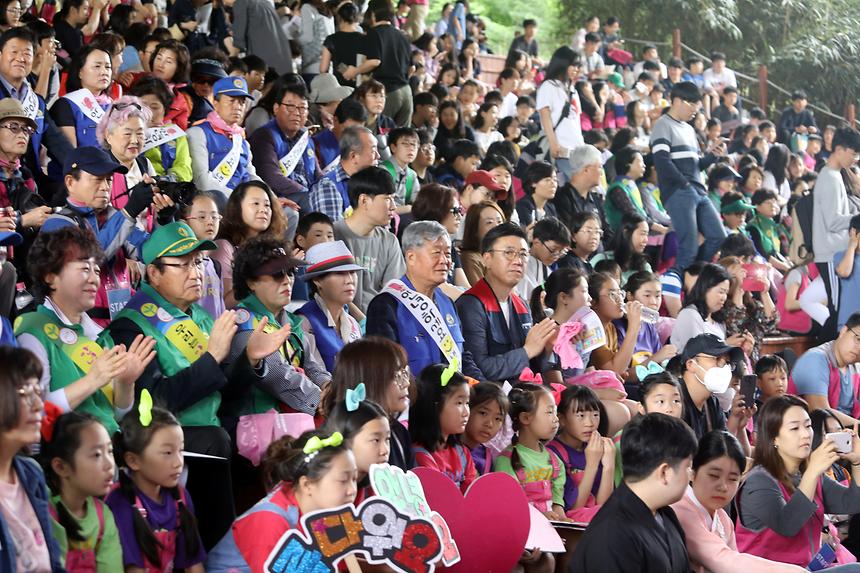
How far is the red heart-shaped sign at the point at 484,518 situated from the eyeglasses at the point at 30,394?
1374 millimetres

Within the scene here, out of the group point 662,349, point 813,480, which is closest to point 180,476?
point 813,480

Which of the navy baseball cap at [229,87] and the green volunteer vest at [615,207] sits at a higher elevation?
the navy baseball cap at [229,87]

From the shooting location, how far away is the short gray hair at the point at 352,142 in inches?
289

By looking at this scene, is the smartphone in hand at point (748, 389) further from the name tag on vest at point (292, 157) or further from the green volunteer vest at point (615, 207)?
the green volunteer vest at point (615, 207)

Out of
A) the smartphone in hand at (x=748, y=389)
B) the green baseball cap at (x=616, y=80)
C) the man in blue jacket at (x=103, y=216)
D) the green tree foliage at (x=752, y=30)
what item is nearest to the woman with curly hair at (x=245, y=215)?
the man in blue jacket at (x=103, y=216)

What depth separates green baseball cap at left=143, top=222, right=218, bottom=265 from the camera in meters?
4.41

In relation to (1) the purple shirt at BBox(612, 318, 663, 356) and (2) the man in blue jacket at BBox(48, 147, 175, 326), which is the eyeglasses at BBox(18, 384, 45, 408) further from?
(1) the purple shirt at BBox(612, 318, 663, 356)

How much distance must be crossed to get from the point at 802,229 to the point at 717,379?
477cm

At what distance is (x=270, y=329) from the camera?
4.64 m

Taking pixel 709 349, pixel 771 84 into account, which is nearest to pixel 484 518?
pixel 709 349

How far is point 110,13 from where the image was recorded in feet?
31.9

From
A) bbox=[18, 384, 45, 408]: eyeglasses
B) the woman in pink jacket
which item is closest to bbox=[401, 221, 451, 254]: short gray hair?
the woman in pink jacket

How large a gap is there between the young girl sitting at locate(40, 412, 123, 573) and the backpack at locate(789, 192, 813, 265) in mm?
7736

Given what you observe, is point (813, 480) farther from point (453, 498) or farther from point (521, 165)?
point (521, 165)
